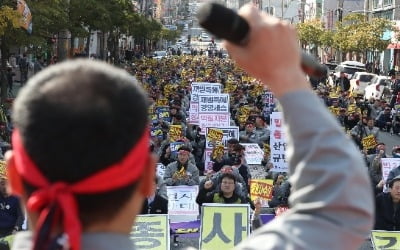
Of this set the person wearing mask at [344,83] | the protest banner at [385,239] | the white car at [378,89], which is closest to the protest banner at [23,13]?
the protest banner at [385,239]

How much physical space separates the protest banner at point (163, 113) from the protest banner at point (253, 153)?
3973 millimetres

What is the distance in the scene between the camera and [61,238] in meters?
1.35

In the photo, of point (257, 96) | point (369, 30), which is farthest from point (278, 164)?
point (369, 30)

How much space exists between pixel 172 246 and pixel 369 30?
44719 mm

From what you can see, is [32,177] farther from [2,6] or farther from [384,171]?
[2,6]

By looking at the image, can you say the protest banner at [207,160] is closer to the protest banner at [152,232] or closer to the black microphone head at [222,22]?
the protest banner at [152,232]

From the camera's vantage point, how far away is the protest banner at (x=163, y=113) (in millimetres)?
19484

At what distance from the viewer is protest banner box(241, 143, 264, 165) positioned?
15562 mm

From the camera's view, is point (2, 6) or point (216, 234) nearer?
point (216, 234)

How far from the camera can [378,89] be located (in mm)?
34156

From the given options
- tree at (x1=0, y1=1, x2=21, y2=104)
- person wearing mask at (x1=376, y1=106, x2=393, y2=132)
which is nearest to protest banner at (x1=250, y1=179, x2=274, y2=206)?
tree at (x1=0, y1=1, x2=21, y2=104)

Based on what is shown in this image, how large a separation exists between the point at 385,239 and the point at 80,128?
7.29 meters

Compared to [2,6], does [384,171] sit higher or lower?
lower

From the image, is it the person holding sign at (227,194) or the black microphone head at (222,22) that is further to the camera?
the person holding sign at (227,194)
